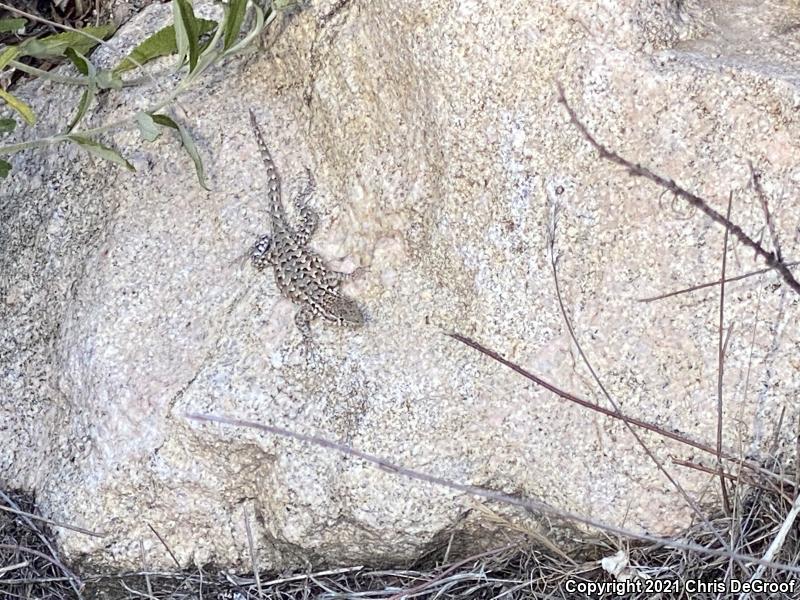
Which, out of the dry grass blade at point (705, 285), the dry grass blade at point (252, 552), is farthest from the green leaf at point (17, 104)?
the dry grass blade at point (705, 285)

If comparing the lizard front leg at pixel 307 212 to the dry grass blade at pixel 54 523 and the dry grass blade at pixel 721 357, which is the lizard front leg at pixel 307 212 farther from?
the dry grass blade at pixel 721 357

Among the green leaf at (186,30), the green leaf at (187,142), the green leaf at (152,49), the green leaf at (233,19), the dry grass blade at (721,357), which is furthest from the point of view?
the green leaf at (152,49)

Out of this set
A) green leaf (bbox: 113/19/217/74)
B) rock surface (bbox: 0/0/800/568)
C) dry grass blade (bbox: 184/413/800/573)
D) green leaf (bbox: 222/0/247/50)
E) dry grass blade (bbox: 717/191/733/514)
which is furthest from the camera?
green leaf (bbox: 113/19/217/74)

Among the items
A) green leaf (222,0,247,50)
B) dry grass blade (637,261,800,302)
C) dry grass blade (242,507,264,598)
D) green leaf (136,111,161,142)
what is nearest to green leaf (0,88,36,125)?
green leaf (136,111,161,142)

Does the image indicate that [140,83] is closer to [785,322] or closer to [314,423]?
[314,423]

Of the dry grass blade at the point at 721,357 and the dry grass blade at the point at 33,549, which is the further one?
the dry grass blade at the point at 33,549

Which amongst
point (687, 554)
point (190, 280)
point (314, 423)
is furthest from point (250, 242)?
point (687, 554)

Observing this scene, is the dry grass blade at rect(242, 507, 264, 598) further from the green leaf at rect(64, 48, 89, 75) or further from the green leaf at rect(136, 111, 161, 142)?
the green leaf at rect(64, 48, 89, 75)
